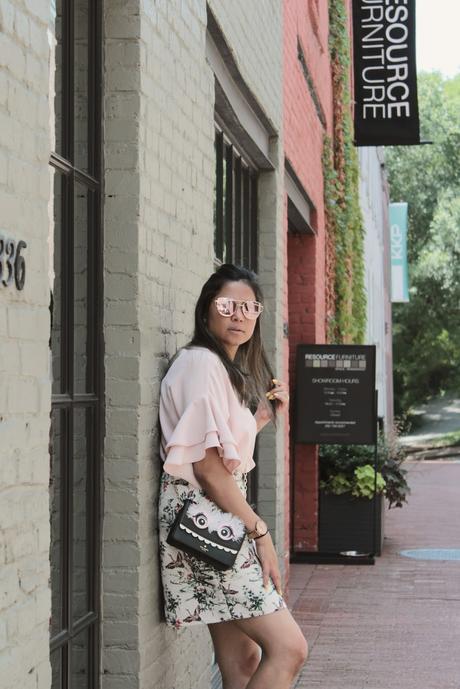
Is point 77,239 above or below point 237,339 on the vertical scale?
above

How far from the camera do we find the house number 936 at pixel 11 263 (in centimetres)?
315

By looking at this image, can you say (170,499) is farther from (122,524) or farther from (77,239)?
(77,239)

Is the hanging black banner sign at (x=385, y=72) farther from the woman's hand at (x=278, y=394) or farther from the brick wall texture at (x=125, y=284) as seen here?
the woman's hand at (x=278, y=394)

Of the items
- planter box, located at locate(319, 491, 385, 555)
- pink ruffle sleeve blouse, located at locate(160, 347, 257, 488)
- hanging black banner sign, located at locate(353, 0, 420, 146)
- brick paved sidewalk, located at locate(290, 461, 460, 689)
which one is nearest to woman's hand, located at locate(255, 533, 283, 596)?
pink ruffle sleeve blouse, located at locate(160, 347, 257, 488)

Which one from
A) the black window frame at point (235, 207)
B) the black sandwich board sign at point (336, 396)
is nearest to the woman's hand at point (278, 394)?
the black window frame at point (235, 207)

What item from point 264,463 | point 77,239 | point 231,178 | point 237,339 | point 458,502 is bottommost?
point 458,502

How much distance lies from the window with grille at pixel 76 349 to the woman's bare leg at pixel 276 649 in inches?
23.6

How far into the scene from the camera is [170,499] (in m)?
4.62

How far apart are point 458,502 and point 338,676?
472 inches

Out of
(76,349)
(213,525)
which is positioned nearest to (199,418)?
(213,525)

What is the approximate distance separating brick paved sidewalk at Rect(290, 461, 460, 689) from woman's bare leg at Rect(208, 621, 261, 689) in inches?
89.8

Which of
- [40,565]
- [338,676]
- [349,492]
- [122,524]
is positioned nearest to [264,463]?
[338,676]

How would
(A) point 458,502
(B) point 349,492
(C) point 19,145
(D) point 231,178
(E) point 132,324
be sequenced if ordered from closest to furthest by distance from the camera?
(C) point 19,145 → (E) point 132,324 → (D) point 231,178 → (B) point 349,492 → (A) point 458,502

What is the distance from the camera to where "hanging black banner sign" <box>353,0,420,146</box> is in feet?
42.1
